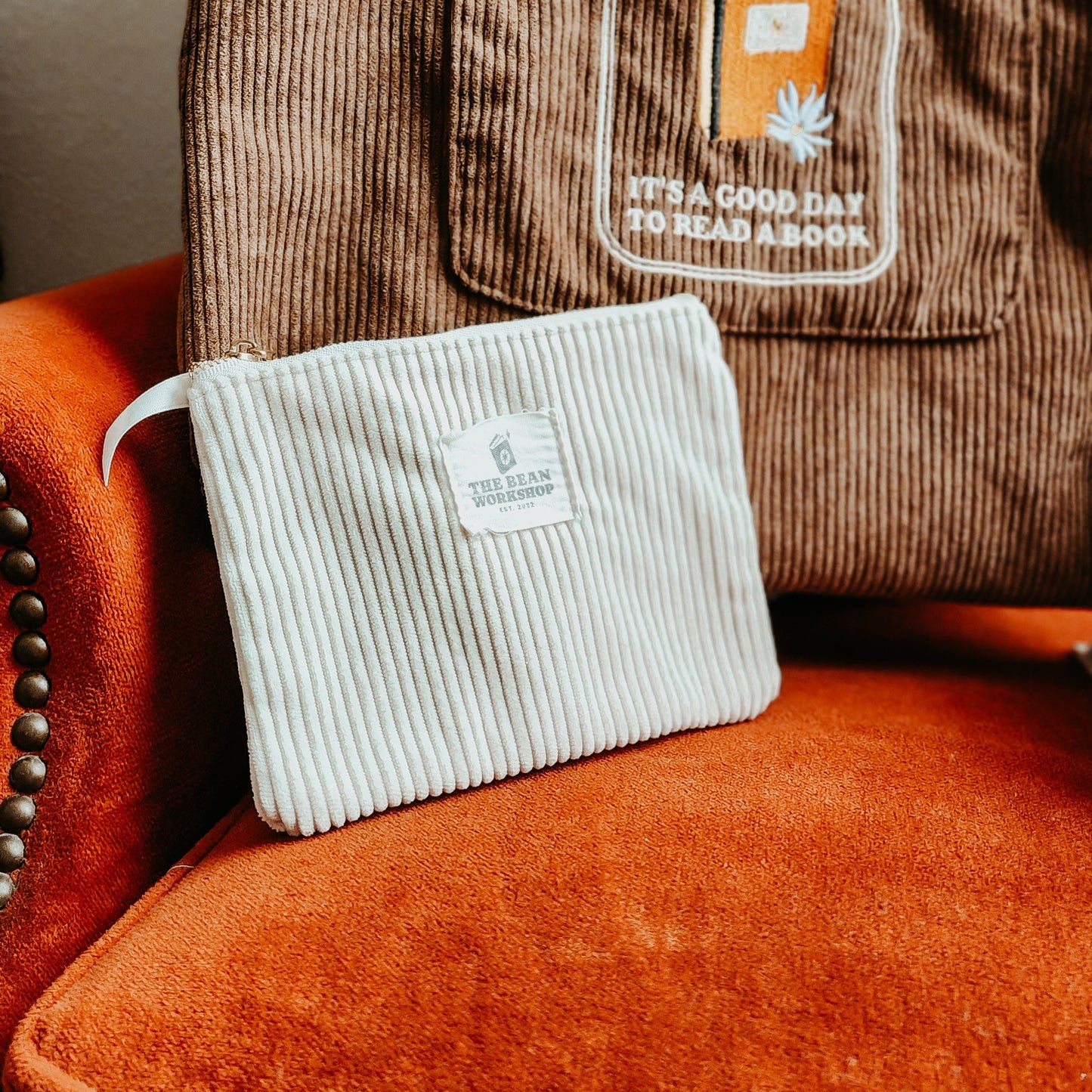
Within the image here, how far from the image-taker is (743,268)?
2.19 ft

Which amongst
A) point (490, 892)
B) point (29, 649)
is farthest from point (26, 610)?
point (490, 892)

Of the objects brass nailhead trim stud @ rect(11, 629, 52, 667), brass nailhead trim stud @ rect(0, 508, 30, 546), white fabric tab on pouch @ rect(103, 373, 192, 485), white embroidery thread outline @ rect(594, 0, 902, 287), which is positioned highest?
white embroidery thread outline @ rect(594, 0, 902, 287)

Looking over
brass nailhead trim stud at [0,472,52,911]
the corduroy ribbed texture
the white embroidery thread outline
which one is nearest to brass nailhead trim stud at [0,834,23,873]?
brass nailhead trim stud at [0,472,52,911]

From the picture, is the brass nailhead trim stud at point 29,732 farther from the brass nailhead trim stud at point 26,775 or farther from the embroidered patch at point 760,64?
the embroidered patch at point 760,64

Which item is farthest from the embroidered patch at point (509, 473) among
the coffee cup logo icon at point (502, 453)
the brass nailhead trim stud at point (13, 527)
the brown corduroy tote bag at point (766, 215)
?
the brass nailhead trim stud at point (13, 527)

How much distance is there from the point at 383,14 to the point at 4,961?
0.57 meters

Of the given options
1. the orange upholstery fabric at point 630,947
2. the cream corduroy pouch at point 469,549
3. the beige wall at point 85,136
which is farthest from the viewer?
the beige wall at point 85,136

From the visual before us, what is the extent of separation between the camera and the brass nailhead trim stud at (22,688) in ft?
1.50

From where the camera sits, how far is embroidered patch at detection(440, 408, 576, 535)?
0.56 meters

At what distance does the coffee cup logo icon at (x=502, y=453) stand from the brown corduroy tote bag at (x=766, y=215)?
0.11 m

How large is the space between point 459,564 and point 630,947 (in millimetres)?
224

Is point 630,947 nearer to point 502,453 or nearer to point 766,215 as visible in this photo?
point 502,453

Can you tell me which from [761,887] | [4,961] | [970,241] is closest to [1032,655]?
[970,241]

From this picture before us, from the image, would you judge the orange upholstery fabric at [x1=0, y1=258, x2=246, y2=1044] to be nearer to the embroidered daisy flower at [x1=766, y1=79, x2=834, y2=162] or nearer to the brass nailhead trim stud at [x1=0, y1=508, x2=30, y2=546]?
the brass nailhead trim stud at [x1=0, y1=508, x2=30, y2=546]
